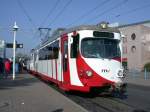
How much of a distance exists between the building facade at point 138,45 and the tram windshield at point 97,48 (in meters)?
60.6

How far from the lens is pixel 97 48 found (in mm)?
17141

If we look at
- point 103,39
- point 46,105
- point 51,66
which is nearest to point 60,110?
point 46,105

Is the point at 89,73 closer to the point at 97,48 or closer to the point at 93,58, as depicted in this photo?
the point at 93,58

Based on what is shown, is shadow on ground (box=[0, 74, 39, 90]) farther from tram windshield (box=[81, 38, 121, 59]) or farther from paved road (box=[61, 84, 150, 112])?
tram windshield (box=[81, 38, 121, 59])

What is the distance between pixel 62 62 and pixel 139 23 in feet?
223

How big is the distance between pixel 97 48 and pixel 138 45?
2499 inches

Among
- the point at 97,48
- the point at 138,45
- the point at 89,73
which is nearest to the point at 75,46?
the point at 97,48

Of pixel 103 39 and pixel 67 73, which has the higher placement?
pixel 103 39

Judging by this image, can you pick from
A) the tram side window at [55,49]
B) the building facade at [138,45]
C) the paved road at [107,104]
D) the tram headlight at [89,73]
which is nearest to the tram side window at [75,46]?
the tram headlight at [89,73]

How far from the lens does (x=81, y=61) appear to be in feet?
55.6

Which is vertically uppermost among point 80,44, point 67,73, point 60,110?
point 80,44

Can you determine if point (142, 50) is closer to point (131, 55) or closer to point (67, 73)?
point (131, 55)

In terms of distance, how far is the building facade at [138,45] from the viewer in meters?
78.5

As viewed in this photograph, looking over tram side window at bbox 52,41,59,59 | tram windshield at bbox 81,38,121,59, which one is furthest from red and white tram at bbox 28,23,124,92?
tram side window at bbox 52,41,59,59
